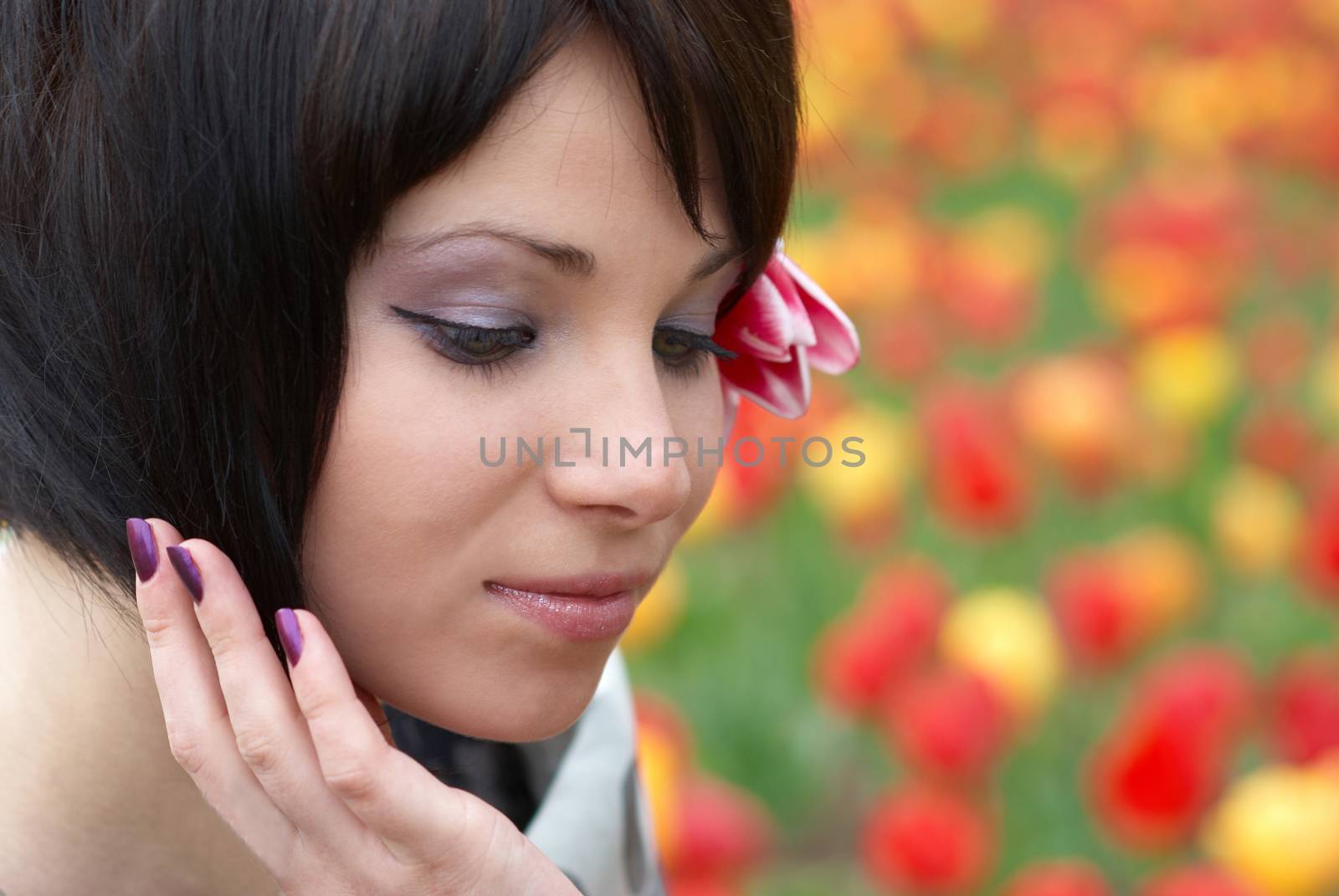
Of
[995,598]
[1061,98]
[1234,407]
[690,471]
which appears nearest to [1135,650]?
[995,598]

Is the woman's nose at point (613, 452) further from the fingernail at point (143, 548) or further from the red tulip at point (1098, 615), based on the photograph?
the red tulip at point (1098, 615)

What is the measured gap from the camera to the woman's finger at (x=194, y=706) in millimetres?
1075

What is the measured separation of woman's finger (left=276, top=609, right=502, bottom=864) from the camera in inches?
41.1

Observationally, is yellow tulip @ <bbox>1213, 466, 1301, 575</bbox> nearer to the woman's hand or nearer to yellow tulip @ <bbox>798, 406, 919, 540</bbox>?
yellow tulip @ <bbox>798, 406, 919, 540</bbox>

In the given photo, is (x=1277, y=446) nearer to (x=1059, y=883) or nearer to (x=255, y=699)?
(x=1059, y=883)

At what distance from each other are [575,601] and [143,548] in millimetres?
327

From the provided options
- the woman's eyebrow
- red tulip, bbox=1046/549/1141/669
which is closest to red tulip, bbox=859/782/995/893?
red tulip, bbox=1046/549/1141/669

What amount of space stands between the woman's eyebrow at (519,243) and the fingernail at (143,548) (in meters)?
0.28

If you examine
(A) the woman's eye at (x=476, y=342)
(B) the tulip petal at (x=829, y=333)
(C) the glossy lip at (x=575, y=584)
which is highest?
(B) the tulip petal at (x=829, y=333)

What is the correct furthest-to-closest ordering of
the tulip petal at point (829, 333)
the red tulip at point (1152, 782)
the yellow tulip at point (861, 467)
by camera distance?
the yellow tulip at point (861, 467) < the red tulip at point (1152, 782) < the tulip petal at point (829, 333)

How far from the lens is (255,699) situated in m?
1.08

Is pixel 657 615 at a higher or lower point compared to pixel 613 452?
lower

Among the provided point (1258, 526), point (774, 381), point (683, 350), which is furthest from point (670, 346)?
point (1258, 526)

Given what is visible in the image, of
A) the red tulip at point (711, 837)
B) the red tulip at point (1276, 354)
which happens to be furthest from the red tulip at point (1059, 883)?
the red tulip at point (1276, 354)
